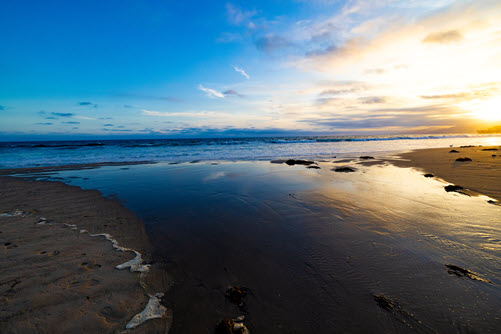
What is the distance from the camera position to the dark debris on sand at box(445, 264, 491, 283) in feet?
10.9

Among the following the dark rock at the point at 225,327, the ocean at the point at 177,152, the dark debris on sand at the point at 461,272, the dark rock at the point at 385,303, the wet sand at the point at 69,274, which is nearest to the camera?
the dark rock at the point at 225,327

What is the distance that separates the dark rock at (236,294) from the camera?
2.99 meters

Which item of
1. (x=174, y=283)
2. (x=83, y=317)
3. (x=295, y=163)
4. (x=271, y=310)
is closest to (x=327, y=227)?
(x=271, y=310)

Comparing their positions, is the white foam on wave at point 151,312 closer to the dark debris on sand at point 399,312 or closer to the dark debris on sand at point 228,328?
the dark debris on sand at point 228,328

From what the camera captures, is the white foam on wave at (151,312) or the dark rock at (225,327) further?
the white foam on wave at (151,312)

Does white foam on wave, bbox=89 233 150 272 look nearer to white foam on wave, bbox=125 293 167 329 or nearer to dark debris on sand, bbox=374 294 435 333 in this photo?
white foam on wave, bbox=125 293 167 329

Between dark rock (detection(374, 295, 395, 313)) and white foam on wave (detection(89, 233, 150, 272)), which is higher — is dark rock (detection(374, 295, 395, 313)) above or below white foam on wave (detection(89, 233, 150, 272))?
below

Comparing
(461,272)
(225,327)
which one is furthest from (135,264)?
(461,272)

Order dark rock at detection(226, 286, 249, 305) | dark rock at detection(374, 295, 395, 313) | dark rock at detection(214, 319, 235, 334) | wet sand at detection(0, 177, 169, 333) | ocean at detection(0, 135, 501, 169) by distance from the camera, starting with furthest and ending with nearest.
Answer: ocean at detection(0, 135, 501, 169) → dark rock at detection(226, 286, 249, 305) → dark rock at detection(374, 295, 395, 313) → wet sand at detection(0, 177, 169, 333) → dark rock at detection(214, 319, 235, 334)

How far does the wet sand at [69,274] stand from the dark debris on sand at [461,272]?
179 inches

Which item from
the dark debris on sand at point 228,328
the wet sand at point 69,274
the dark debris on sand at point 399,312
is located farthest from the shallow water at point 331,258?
the wet sand at point 69,274

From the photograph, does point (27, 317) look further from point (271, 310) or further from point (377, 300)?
point (377, 300)

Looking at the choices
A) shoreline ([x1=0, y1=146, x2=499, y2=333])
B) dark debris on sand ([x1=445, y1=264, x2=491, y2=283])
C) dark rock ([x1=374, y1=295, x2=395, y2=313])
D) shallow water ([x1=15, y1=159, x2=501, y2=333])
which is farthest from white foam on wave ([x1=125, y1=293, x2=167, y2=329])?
dark debris on sand ([x1=445, y1=264, x2=491, y2=283])

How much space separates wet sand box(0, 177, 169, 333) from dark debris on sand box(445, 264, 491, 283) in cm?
454
